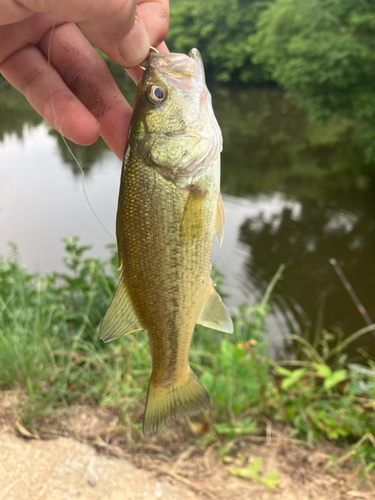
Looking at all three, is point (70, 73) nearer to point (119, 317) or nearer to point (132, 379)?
point (119, 317)

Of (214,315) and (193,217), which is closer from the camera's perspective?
(193,217)

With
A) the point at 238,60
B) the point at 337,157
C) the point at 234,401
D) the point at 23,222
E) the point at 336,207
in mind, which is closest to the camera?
the point at 234,401

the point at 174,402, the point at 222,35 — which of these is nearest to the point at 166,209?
the point at 174,402

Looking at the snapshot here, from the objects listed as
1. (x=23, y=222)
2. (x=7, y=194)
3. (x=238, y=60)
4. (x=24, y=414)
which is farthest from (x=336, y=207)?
(x=238, y=60)

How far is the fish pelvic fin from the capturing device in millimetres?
1610

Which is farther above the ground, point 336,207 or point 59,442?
point 336,207

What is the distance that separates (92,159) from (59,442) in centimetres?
1149

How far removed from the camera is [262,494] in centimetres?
245

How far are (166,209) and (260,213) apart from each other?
817cm

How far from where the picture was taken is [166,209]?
1443 millimetres

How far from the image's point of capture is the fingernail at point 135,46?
144 centimetres

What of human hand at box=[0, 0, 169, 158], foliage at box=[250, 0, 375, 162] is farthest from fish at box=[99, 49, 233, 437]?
foliage at box=[250, 0, 375, 162]

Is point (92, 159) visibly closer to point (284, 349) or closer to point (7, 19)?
point (284, 349)

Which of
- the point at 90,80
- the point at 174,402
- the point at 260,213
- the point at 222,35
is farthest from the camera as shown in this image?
the point at 222,35
